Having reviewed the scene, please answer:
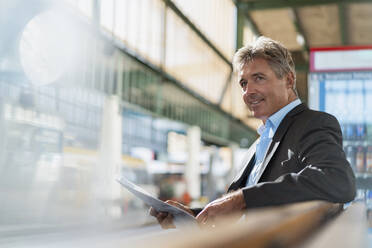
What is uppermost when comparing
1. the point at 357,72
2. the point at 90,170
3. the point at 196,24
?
the point at 196,24

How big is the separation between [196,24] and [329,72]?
1537cm

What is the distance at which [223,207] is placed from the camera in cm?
183

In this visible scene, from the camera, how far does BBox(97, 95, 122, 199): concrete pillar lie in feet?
45.7

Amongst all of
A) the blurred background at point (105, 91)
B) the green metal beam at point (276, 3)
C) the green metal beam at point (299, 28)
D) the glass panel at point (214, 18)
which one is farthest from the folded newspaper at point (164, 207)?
the green metal beam at point (299, 28)

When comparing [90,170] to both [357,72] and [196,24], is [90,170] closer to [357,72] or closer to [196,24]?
[196,24]

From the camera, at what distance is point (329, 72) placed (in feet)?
15.8

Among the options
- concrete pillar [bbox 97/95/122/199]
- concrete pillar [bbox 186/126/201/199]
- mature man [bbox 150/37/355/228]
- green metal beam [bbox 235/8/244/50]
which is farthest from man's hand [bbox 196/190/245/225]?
concrete pillar [bbox 186/126/201/199]

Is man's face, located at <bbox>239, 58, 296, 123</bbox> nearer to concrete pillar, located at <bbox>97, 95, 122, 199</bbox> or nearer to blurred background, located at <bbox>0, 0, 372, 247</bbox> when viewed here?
blurred background, located at <bbox>0, 0, 372, 247</bbox>

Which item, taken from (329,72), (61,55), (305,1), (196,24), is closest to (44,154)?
(61,55)

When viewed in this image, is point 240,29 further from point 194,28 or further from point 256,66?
point 194,28

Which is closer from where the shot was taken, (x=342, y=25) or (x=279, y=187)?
(x=279, y=187)

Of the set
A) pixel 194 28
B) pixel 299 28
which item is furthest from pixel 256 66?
pixel 299 28

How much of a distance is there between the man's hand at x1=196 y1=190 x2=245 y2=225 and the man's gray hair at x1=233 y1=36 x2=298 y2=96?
670 millimetres

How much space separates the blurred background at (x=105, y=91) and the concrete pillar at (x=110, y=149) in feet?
0.09
